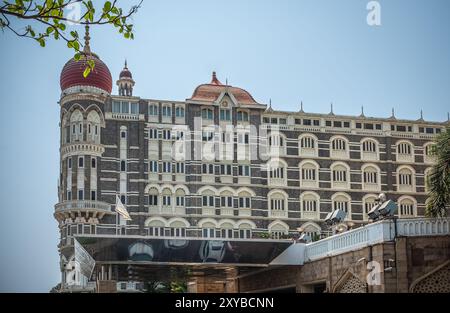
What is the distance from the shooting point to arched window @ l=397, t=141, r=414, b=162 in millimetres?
73625

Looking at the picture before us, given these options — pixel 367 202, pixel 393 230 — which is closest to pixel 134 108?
pixel 367 202

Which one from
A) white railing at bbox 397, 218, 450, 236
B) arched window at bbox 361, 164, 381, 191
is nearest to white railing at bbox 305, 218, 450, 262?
white railing at bbox 397, 218, 450, 236

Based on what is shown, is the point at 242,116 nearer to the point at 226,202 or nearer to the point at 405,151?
the point at 226,202

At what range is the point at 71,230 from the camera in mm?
64438

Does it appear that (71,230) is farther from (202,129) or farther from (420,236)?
(420,236)

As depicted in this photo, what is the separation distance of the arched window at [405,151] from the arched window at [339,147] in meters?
4.85

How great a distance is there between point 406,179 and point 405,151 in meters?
2.48

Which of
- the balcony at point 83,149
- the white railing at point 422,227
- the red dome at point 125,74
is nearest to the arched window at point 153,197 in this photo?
the balcony at point 83,149

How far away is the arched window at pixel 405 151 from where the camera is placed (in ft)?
242

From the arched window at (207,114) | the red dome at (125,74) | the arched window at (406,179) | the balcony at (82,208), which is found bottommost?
the balcony at (82,208)

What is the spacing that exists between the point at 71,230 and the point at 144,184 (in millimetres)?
6928

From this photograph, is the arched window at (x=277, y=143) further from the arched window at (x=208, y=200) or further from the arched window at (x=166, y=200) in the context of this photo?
the arched window at (x=166, y=200)

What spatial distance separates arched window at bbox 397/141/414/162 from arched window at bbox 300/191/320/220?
8.77 m

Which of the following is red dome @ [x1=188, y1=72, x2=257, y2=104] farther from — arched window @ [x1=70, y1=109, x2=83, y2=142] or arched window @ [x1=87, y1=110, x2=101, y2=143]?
arched window @ [x1=70, y1=109, x2=83, y2=142]
